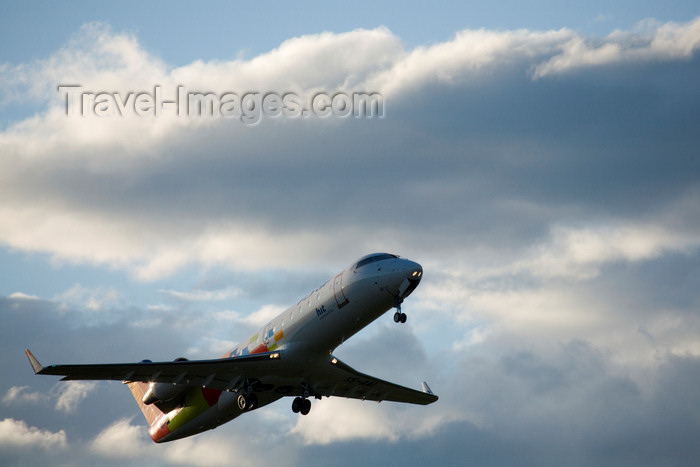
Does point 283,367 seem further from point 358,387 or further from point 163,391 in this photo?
point 358,387

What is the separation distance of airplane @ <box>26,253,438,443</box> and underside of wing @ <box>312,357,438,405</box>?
0.09 metres

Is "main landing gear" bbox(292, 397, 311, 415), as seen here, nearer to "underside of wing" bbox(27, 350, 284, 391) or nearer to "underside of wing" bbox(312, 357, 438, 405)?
"underside of wing" bbox(312, 357, 438, 405)

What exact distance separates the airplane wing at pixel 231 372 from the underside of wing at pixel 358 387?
0.06 metres

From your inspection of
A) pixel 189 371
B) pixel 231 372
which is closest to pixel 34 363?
pixel 189 371

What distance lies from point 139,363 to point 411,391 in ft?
64.6

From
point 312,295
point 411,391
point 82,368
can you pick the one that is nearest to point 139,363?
point 82,368

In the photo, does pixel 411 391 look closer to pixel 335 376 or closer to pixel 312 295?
pixel 335 376

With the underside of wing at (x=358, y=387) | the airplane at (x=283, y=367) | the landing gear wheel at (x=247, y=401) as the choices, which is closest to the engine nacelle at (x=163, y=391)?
the airplane at (x=283, y=367)

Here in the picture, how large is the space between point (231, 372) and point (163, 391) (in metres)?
5.78

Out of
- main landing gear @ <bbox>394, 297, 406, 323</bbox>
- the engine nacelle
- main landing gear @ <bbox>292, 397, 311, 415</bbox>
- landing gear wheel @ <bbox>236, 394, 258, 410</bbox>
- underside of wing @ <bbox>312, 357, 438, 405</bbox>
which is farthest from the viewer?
the engine nacelle

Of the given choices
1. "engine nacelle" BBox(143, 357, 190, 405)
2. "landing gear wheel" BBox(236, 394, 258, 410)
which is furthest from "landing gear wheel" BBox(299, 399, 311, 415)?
"engine nacelle" BBox(143, 357, 190, 405)

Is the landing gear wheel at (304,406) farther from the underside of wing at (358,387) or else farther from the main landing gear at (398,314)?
the main landing gear at (398,314)

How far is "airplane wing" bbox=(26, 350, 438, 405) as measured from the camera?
155ft

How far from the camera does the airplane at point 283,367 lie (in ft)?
146
